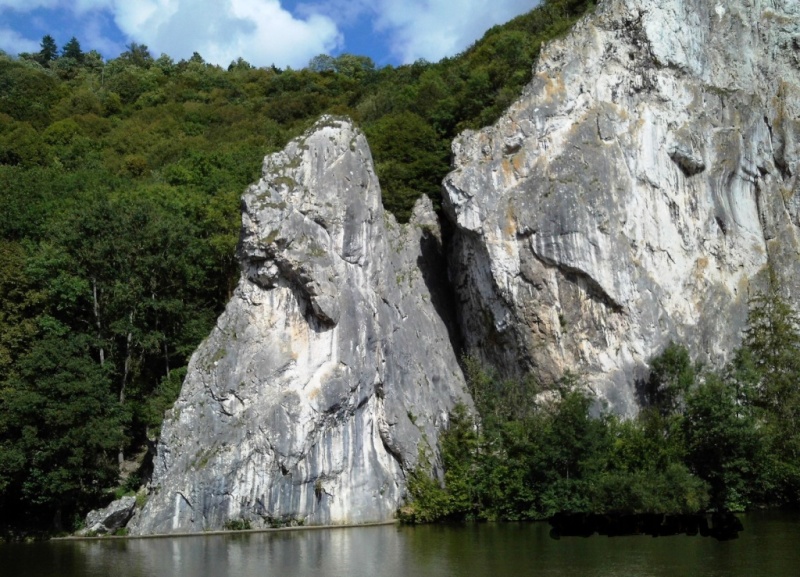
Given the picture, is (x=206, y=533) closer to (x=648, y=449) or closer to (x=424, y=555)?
(x=424, y=555)

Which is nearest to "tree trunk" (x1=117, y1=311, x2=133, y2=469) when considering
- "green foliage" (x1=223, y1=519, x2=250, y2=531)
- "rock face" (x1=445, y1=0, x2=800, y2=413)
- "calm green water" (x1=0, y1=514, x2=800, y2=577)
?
"green foliage" (x1=223, y1=519, x2=250, y2=531)

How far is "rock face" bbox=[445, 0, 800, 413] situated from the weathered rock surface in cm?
1835

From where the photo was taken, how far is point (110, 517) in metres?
33.5

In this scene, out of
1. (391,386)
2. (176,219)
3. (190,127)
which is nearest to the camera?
(391,386)

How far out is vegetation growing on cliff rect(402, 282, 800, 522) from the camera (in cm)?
3391

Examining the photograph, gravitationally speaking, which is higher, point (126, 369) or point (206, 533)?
point (126, 369)

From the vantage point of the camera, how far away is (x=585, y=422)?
35.2 m

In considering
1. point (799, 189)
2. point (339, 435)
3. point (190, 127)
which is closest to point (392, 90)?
point (190, 127)

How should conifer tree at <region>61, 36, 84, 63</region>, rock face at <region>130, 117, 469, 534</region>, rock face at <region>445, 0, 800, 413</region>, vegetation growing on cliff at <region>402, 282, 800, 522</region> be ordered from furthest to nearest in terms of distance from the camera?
conifer tree at <region>61, 36, 84, 63</region>, rock face at <region>445, 0, 800, 413</region>, rock face at <region>130, 117, 469, 534</region>, vegetation growing on cliff at <region>402, 282, 800, 522</region>

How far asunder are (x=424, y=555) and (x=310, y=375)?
13.9m

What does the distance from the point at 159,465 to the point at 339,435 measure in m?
7.46

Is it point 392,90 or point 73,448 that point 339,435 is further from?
point 392,90

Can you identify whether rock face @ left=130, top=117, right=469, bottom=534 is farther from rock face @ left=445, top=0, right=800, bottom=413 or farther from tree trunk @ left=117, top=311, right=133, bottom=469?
rock face @ left=445, top=0, right=800, bottom=413

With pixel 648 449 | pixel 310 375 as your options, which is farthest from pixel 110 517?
pixel 648 449
